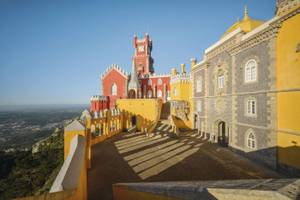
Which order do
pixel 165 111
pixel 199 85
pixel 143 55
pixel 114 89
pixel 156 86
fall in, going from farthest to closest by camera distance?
1. pixel 143 55
2. pixel 156 86
3. pixel 114 89
4. pixel 165 111
5. pixel 199 85

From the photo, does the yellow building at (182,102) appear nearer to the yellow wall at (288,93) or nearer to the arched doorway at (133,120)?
the arched doorway at (133,120)

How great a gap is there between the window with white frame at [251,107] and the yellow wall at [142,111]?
1267 cm

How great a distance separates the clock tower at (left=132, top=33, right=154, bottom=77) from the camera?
40.5 meters

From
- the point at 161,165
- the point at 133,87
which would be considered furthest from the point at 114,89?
the point at 161,165

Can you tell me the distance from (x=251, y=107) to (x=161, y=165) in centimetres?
771

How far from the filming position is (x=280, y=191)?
116 inches

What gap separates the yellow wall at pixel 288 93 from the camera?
8516 mm

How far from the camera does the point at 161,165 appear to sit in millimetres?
10180

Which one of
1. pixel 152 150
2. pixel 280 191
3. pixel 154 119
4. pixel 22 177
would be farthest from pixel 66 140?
pixel 154 119

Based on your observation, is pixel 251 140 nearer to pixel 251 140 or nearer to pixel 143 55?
pixel 251 140

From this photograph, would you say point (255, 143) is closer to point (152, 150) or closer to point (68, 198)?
point (152, 150)

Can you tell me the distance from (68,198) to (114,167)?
22.9 feet

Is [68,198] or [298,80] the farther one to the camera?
[298,80]

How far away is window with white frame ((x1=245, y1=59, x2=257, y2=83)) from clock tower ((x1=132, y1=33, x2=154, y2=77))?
29381 millimetres
